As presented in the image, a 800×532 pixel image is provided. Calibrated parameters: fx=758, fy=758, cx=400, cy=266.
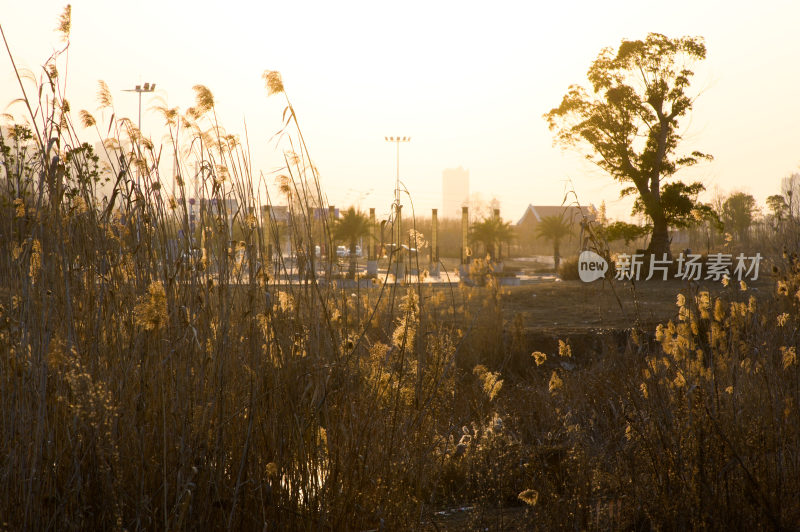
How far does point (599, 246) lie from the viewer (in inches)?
103

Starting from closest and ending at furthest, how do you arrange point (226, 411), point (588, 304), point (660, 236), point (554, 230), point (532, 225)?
point (226, 411) < point (588, 304) < point (660, 236) < point (554, 230) < point (532, 225)

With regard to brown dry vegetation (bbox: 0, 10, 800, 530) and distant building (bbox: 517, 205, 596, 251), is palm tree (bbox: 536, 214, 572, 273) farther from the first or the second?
brown dry vegetation (bbox: 0, 10, 800, 530)

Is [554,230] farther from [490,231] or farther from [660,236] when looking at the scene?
[660,236]

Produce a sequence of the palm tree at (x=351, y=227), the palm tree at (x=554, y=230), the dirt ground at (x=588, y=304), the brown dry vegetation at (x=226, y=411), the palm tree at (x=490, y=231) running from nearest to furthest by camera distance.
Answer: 1. the brown dry vegetation at (x=226, y=411)
2. the dirt ground at (x=588, y=304)
3. the palm tree at (x=351, y=227)
4. the palm tree at (x=554, y=230)
5. the palm tree at (x=490, y=231)

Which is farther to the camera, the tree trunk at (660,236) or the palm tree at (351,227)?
the palm tree at (351,227)

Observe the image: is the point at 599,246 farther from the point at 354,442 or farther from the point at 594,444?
the point at 594,444

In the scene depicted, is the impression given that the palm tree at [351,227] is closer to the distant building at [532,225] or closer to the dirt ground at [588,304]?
the dirt ground at [588,304]

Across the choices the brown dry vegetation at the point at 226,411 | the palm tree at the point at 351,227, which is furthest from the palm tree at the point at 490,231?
the brown dry vegetation at the point at 226,411

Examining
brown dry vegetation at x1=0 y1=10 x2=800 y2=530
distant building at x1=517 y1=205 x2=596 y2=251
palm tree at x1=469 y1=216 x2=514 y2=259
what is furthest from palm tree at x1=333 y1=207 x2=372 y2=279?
distant building at x1=517 y1=205 x2=596 y2=251

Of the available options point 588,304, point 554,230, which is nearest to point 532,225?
point 554,230

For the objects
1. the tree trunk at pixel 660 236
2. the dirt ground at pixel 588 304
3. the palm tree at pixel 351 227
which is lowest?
the dirt ground at pixel 588 304

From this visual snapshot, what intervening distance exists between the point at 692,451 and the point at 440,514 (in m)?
1.05

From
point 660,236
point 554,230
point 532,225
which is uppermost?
point 532,225

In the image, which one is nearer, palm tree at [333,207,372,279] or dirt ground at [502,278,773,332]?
dirt ground at [502,278,773,332]
